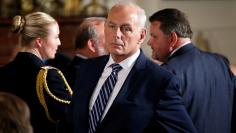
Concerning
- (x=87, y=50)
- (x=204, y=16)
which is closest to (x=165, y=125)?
(x=87, y=50)

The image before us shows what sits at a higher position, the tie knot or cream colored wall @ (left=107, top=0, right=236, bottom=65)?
the tie knot

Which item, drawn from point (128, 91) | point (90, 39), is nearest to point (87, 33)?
point (90, 39)

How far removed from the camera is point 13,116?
1617 mm

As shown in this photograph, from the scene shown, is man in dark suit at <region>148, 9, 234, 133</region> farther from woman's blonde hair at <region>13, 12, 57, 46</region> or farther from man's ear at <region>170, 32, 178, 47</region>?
woman's blonde hair at <region>13, 12, 57, 46</region>

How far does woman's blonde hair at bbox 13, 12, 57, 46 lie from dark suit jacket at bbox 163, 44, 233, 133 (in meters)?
0.65

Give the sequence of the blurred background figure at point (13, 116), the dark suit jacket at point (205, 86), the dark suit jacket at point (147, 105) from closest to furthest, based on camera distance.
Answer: the blurred background figure at point (13, 116) → the dark suit jacket at point (147, 105) → the dark suit jacket at point (205, 86)

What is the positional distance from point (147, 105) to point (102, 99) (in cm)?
23

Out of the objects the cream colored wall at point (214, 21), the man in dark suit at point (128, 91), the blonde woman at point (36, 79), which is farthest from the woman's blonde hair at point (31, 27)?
the cream colored wall at point (214, 21)

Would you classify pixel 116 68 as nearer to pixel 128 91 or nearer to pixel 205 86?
pixel 128 91

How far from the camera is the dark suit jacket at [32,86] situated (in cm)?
262

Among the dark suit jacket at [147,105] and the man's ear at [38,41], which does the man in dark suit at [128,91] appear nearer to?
the dark suit jacket at [147,105]

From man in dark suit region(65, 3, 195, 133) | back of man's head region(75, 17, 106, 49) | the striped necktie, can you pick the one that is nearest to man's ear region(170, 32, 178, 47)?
man in dark suit region(65, 3, 195, 133)

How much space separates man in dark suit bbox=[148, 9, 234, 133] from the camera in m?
2.54

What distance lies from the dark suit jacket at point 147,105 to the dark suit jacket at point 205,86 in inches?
13.8
